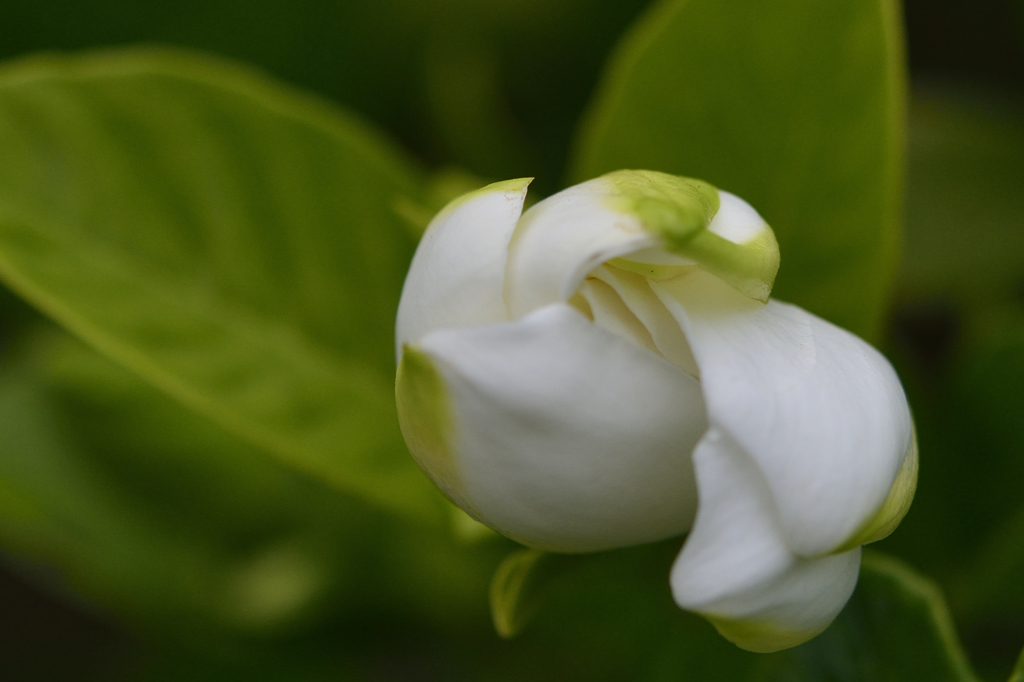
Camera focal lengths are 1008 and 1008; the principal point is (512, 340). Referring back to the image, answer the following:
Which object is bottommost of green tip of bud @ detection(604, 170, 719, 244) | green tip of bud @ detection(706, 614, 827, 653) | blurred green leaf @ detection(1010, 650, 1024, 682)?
blurred green leaf @ detection(1010, 650, 1024, 682)

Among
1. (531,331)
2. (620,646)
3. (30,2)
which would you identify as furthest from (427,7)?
(531,331)

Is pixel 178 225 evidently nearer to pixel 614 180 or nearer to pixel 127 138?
pixel 127 138

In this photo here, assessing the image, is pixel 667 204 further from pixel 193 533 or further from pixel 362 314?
pixel 193 533

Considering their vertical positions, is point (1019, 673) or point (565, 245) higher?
point (565, 245)

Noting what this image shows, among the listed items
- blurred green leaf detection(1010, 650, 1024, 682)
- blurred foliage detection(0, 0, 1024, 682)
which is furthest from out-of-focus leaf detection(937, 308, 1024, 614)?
blurred green leaf detection(1010, 650, 1024, 682)

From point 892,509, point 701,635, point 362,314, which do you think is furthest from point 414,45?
point 892,509

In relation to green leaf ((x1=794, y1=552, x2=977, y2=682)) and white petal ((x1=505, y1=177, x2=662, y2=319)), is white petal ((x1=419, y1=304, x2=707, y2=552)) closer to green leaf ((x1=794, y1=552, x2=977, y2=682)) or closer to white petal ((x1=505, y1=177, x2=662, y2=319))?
white petal ((x1=505, y1=177, x2=662, y2=319))

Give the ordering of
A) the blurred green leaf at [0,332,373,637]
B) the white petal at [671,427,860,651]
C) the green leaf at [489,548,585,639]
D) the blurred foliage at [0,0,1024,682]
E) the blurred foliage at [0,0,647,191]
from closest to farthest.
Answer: the white petal at [671,427,860,651]
the green leaf at [489,548,585,639]
the blurred foliage at [0,0,1024,682]
the blurred green leaf at [0,332,373,637]
the blurred foliage at [0,0,647,191]
